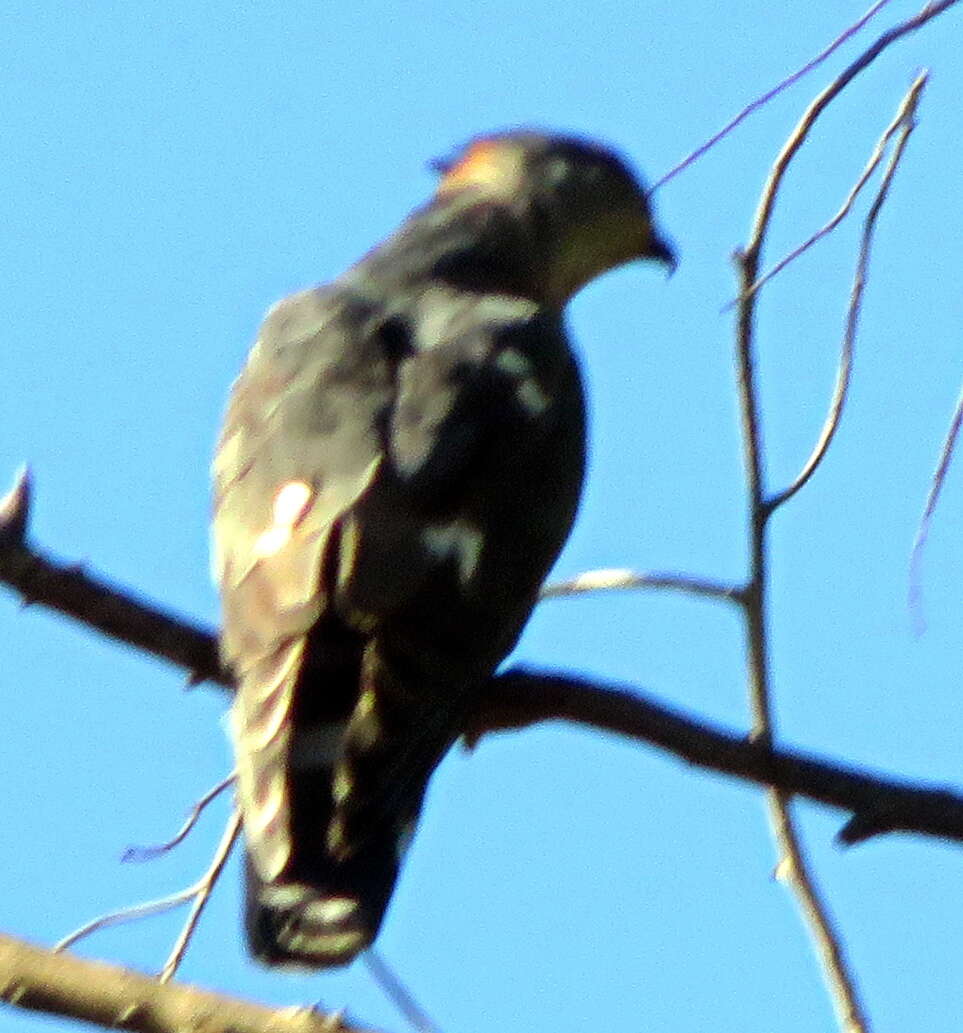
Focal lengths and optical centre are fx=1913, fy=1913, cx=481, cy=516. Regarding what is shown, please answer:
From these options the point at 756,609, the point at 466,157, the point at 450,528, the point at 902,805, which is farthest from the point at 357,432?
the point at 466,157

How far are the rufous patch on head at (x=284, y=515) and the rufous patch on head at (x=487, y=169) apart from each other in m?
2.10

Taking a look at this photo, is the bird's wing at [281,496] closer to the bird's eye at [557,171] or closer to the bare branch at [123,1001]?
the bare branch at [123,1001]

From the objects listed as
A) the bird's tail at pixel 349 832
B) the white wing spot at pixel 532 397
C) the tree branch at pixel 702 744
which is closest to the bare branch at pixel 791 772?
the tree branch at pixel 702 744

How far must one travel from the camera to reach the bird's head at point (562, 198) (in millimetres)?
5441

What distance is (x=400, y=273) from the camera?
4746 millimetres

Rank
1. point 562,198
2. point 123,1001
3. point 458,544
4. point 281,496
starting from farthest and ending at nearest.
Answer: point 562,198, point 281,496, point 458,544, point 123,1001

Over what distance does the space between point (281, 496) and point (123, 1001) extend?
4.14ft

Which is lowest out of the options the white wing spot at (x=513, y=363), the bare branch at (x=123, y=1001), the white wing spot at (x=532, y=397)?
the white wing spot at (x=532, y=397)

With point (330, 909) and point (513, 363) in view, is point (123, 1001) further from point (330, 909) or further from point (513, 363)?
point (513, 363)

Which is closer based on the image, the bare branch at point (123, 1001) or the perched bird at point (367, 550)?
the bare branch at point (123, 1001)

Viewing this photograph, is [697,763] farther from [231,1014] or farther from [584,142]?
[584,142]

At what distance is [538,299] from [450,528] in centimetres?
180

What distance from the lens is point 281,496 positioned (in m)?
3.65

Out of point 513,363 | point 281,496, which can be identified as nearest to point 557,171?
point 513,363
